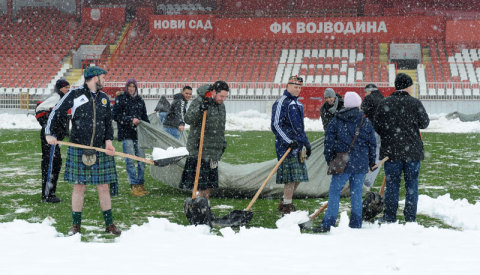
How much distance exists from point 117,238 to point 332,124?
2.08m

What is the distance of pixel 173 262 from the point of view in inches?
159

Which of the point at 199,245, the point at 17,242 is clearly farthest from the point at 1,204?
the point at 199,245

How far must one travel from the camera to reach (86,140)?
5.14 metres

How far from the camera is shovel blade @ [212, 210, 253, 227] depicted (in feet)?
17.9

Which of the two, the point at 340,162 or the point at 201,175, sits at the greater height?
the point at 340,162

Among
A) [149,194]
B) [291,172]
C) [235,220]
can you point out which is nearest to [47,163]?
[149,194]

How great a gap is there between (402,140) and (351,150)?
0.51 meters

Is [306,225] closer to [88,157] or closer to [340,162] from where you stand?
[340,162]

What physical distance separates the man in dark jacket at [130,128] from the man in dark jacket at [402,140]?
323 centimetres

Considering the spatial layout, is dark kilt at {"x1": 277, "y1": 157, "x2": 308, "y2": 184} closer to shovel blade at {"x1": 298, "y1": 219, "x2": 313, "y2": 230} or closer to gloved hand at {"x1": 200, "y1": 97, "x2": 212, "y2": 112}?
shovel blade at {"x1": 298, "y1": 219, "x2": 313, "y2": 230}

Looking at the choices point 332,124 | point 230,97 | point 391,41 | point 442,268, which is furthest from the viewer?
A: point 391,41

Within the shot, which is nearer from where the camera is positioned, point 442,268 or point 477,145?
point 442,268

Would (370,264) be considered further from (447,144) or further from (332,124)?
(447,144)

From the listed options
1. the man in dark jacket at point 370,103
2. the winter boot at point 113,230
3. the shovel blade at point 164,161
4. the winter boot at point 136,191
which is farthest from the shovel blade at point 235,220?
the winter boot at point 136,191
